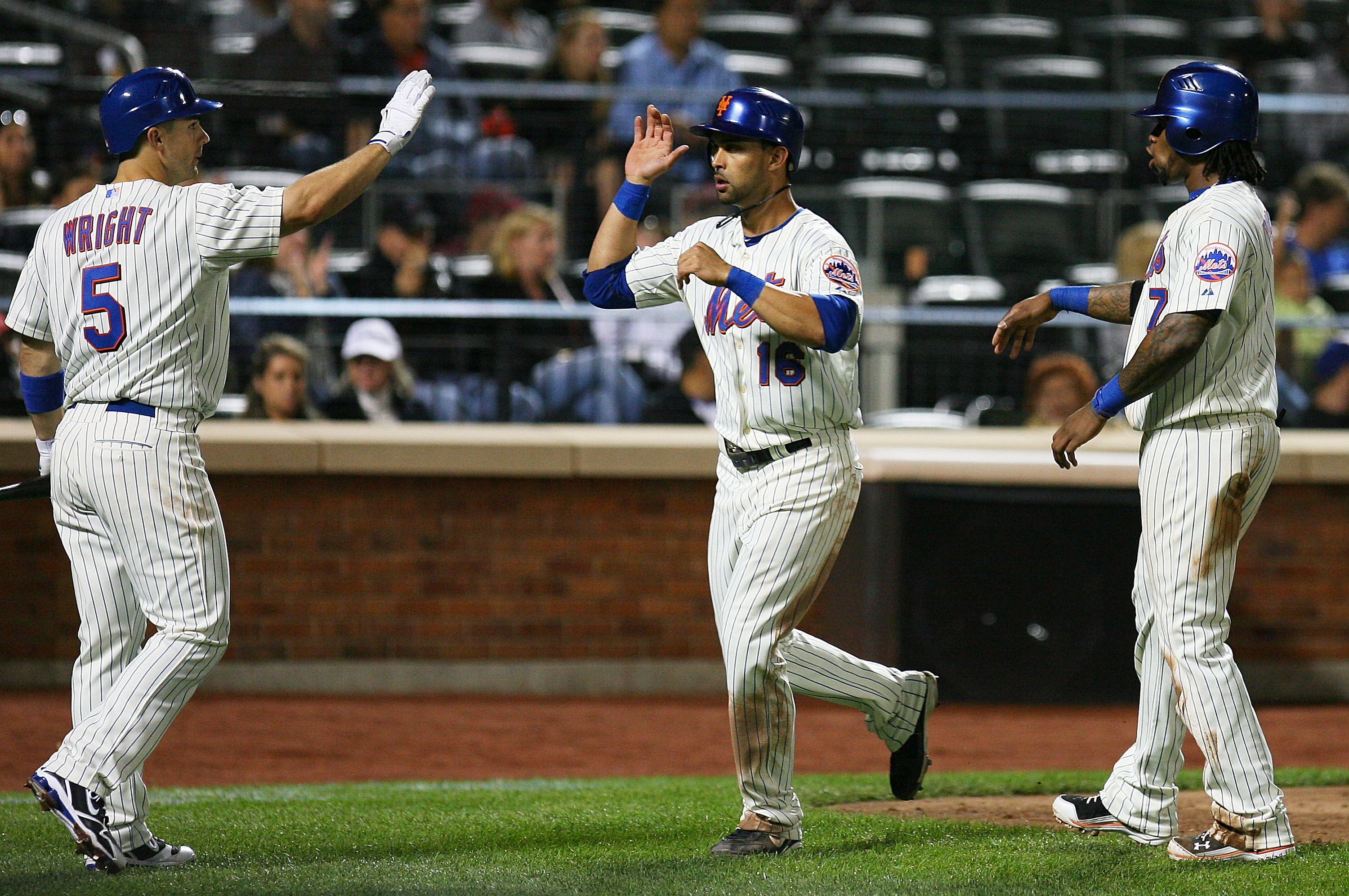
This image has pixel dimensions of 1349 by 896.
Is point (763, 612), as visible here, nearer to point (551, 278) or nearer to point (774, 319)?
point (774, 319)

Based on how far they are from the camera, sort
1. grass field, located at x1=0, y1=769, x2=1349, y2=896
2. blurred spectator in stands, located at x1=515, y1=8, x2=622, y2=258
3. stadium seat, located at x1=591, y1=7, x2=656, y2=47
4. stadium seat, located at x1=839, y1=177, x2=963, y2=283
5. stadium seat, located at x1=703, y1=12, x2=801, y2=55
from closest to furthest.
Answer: grass field, located at x1=0, y1=769, x2=1349, y2=896 → blurred spectator in stands, located at x1=515, y1=8, x2=622, y2=258 → stadium seat, located at x1=839, y1=177, x2=963, y2=283 → stadium seat, located at x1=591, y1=7, x2=656, y2=47 → stadium seat, located at x1=703, y1=12, x2=801, y2=55

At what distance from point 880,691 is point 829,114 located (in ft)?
21.6

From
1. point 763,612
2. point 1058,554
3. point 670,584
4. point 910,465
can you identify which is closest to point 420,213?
point 670,584

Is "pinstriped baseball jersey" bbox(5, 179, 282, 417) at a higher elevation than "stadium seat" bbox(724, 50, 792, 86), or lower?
lower

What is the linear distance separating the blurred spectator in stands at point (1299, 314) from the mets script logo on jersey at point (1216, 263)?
471cm

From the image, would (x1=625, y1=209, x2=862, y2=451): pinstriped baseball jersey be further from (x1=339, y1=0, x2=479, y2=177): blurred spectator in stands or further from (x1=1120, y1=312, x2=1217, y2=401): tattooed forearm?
(x1=339, y1=0, x2=479, y2=177): blurred spectator in stands

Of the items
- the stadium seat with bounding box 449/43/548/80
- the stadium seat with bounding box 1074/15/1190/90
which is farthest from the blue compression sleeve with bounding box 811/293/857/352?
the stadium seat with bounding box 1074/15/1190/90

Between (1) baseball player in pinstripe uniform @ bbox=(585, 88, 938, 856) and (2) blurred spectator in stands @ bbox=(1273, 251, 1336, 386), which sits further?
(2) blurred spectator in stands @ bbox=(1273, 251, 1336, 386)

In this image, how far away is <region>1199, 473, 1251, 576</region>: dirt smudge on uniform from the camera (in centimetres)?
389

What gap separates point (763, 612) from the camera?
3.96 metres

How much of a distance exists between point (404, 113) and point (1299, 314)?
22.5 feet

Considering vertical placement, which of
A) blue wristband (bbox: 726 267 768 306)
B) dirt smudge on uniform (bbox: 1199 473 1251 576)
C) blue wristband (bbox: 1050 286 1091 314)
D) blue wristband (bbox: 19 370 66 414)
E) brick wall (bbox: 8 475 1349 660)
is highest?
blue wristband (bbox: 726 267 768 306)

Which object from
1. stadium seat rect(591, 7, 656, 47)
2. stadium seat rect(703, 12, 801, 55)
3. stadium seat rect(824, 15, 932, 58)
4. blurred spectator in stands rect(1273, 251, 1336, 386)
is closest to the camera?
blurred spectator in stands rect(1273, 251, 1336, 386)

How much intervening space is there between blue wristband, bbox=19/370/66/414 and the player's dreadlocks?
3.07 metres
